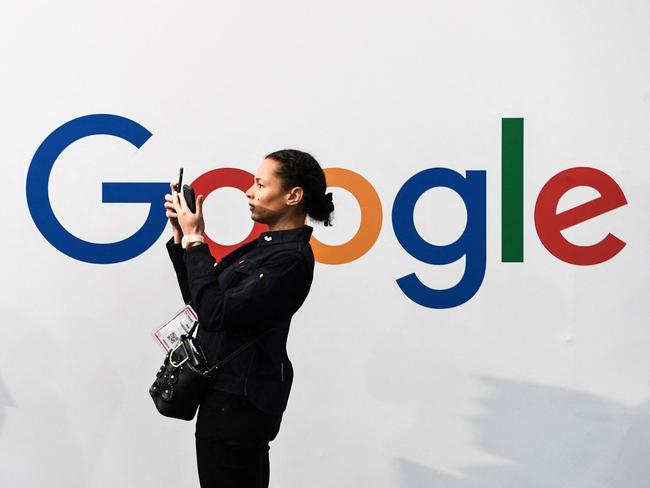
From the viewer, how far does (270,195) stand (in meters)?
1.77

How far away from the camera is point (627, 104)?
2.48m

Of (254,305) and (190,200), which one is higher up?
(190,200)

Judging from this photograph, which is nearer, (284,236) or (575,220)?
(284,236)

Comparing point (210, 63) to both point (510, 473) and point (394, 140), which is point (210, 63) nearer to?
point (394, 140)

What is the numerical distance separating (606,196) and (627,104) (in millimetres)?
301

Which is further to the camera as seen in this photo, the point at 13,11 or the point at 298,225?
the point at 13,11

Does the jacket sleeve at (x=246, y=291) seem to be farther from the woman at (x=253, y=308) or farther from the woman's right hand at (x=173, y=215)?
the woman's right hand at (x=173, y=215)

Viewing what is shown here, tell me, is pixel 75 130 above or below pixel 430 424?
above

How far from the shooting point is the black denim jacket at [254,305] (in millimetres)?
1646

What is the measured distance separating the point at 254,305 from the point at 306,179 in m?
0.33

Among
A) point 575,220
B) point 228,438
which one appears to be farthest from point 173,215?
point 575,220

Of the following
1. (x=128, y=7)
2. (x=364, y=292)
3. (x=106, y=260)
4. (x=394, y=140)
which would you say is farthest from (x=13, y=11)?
(x=364, y=292)

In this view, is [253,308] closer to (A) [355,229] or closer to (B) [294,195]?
(B) [294,195]

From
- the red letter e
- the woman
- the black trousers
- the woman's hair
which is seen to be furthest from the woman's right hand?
the red letter e
